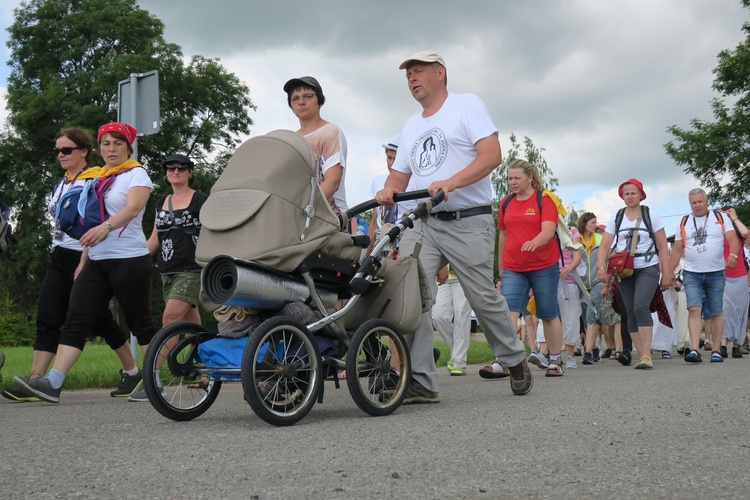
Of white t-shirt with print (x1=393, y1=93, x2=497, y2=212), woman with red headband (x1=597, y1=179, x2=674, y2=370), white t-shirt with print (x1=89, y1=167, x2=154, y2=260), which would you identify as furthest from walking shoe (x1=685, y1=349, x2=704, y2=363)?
white t-shirt with print (x1=89, y1=167, x2=154, y2=260)

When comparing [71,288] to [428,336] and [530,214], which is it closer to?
[428,336]

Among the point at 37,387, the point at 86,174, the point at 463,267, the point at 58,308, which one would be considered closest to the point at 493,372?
the point at 463,267

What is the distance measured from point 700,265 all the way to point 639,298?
233 cm

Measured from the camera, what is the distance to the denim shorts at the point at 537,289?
8516 millimetres

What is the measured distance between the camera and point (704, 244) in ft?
39.5

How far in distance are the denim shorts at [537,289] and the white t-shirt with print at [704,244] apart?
4.15 meters

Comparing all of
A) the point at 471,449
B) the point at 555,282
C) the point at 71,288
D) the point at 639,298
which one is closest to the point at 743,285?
the point at 639,298

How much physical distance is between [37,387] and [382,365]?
7.83 ft

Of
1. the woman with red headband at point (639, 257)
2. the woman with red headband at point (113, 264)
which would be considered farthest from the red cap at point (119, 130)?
the woman with red headband at point (639, 257)

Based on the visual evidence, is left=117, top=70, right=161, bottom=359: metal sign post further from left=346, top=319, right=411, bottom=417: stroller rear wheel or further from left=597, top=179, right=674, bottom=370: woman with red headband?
left=597, top=179, right=674, bottom=370: woman with red headband

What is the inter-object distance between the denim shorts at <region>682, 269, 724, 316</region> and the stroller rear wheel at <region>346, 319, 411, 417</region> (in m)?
7.47

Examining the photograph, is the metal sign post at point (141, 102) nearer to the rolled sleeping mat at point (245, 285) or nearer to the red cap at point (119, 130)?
the red cap at point (119, 130)

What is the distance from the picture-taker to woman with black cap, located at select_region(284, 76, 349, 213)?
640 centimetres

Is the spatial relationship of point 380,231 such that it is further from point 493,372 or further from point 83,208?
point 493,372
